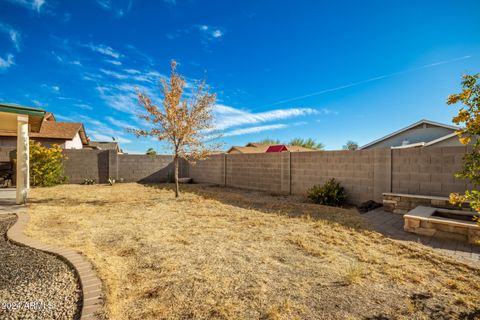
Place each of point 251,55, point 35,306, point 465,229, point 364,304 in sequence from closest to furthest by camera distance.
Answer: point 35,306, point 364,304, point 465,229, point 251,55

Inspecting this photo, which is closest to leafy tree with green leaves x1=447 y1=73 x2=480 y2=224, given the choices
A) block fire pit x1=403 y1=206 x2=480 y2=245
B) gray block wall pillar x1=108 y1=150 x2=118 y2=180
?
block fire pit x1=403 y1=206 x2=480 y2=245

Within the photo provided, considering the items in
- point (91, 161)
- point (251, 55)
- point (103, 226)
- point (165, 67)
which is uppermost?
point (251, 55)

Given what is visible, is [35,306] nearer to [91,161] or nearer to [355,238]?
[355,238]

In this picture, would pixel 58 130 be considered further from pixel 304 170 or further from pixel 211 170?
pixel 304 170

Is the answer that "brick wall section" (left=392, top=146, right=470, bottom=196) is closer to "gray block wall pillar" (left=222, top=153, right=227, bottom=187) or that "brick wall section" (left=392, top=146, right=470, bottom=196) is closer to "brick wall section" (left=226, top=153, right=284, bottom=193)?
"brick wall section" (left=226, top=153, right=284, bottom=193)

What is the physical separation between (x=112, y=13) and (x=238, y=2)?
468 centimetres

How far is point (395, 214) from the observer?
5629mm

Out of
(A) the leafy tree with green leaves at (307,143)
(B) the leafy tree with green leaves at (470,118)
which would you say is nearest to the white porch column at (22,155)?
(B) the leafy tree with green leaves at (470,118)

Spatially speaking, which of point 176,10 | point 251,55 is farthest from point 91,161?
point 251,55

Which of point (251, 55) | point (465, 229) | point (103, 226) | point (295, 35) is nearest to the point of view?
point (465, 229)

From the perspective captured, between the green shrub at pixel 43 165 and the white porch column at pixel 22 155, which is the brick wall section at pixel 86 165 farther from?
the white porch column at pixel 22 155

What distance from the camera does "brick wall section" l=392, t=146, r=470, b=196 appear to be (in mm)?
5367

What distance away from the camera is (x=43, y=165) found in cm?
1076

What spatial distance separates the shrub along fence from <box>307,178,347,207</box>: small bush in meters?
0.26
